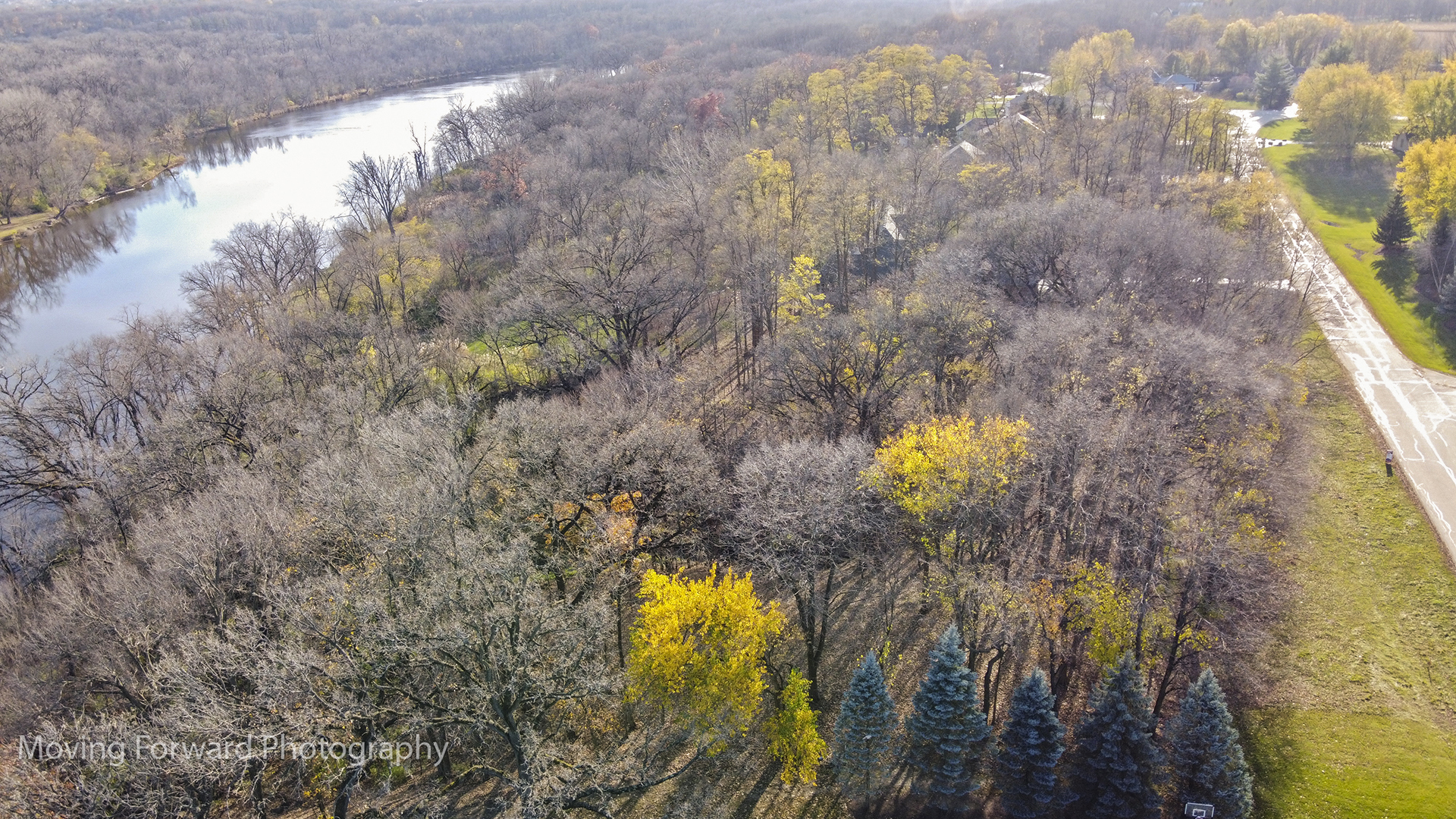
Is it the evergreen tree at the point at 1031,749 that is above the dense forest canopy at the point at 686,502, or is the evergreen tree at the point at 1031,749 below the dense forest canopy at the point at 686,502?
below

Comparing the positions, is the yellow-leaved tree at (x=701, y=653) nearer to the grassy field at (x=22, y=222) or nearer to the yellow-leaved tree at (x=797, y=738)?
the yellow-leaved tree at (x=797, y=738)

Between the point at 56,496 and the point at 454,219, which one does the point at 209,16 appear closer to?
the point at 454,219

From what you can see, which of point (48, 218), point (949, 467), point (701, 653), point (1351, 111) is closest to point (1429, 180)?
point (1351, 111)

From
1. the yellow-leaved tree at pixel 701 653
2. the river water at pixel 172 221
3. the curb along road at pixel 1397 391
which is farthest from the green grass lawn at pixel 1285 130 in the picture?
the river water at pixel 172 221

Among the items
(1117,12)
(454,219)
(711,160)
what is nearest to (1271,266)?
(711,160)

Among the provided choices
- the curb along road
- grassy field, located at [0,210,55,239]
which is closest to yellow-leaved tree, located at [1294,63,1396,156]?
the curb along road

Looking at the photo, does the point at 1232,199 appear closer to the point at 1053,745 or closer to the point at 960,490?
the point at 960,490
